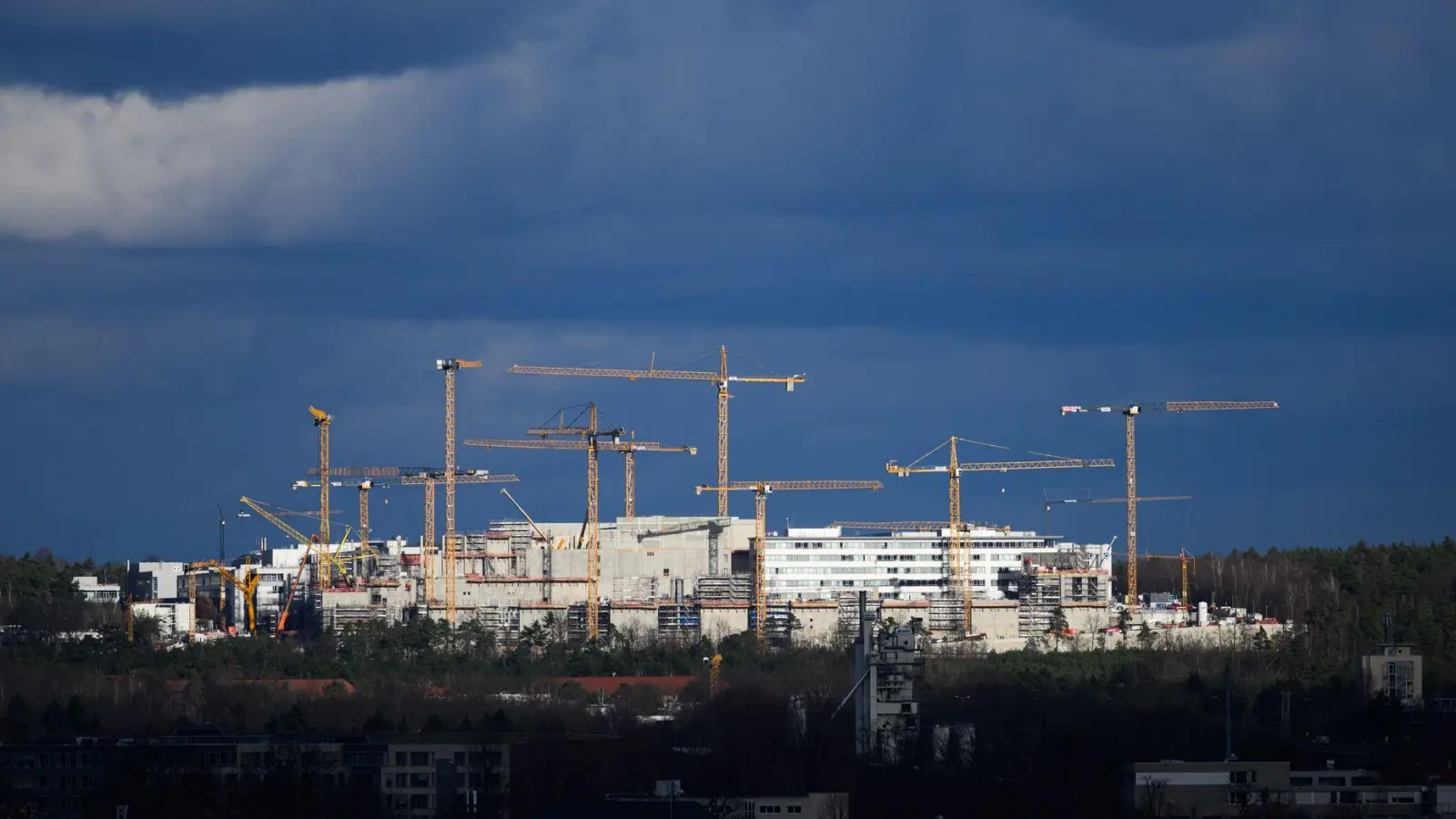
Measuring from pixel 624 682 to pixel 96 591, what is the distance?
67.5 m

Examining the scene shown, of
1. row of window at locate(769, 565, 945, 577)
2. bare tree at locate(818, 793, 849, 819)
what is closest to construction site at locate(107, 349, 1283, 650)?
row of window at locate(769, 565, 945, 577)

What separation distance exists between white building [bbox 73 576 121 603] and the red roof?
5616 cm

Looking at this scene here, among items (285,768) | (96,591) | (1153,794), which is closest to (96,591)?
(96,591)

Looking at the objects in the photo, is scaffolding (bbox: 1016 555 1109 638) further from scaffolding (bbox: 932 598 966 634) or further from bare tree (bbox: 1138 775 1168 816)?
bare tree (bbox: 1138 775 1168 816)

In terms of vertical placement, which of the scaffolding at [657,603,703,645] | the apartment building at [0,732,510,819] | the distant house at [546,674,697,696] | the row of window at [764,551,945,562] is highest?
the row of window at [764,551,945,562]

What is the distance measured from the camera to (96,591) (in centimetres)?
19200

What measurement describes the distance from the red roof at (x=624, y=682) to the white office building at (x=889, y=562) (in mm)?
39620

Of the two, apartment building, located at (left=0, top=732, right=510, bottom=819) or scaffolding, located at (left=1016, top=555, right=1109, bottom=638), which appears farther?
scaffolding, located at (left=1016, top=555, right=1109, bottom=638)

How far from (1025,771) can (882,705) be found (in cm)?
793

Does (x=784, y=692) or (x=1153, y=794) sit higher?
(x=784, y=692)

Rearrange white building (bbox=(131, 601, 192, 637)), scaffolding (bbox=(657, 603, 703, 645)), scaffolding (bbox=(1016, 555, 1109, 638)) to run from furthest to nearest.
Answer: white building (bbox=(131, 601, 192, 637)), scaffolding (bbox=(1016, 555, 1109, 638)), scaffolding (bbox=(657, 603, 703, 645))

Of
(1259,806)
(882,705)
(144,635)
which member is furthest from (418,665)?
(1259,806)

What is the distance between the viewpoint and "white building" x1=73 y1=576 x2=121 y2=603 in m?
188

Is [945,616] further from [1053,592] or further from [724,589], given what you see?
[724,589]
